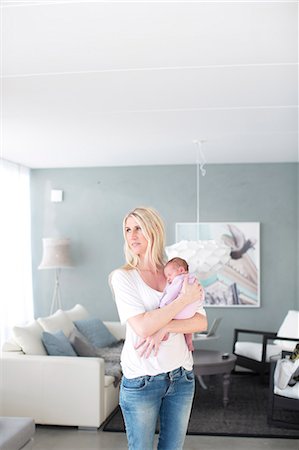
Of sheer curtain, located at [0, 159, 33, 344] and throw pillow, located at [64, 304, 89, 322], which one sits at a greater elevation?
sheer curtain, located at [0, 159, 33, 344]

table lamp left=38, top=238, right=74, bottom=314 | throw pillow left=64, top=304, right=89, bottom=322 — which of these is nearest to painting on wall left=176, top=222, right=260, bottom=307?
throw pillow left=64, top=304, right=89, bottom=322

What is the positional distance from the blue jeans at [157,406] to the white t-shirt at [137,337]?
3cm

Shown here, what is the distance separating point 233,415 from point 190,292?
3552mm

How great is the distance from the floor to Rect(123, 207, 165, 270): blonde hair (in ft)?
9.07

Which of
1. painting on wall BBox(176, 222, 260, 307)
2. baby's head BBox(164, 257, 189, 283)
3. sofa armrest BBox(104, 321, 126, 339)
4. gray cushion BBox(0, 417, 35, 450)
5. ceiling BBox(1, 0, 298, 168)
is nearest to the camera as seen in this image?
baby's head BBox(164, 257, 189, 283)

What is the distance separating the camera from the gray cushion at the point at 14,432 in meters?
3.60

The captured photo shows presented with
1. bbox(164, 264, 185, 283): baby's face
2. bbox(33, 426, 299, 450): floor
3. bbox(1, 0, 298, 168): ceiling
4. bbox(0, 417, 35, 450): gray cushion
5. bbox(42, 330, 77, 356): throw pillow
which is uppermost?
bbox(1, 0, 298, 168): ceiling

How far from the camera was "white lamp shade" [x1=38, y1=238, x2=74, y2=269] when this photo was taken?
754 cm

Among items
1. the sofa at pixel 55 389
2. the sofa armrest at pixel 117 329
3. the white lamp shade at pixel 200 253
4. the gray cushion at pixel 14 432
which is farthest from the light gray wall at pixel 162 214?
the gray cushion at pixel 14 432

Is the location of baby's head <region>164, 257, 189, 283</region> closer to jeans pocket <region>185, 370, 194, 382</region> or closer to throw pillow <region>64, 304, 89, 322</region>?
jeans pocket <region>185, 370, 194, 382</region>

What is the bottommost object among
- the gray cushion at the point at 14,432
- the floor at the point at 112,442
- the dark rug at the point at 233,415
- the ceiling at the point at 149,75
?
the dark rug at the point at 233,415

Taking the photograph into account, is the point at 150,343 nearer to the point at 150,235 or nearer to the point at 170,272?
the point at 170,272

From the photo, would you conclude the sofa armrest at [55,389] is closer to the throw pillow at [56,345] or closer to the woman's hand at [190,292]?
the throw pillow at [56,345]

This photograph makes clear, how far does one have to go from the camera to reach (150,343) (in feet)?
7.24
